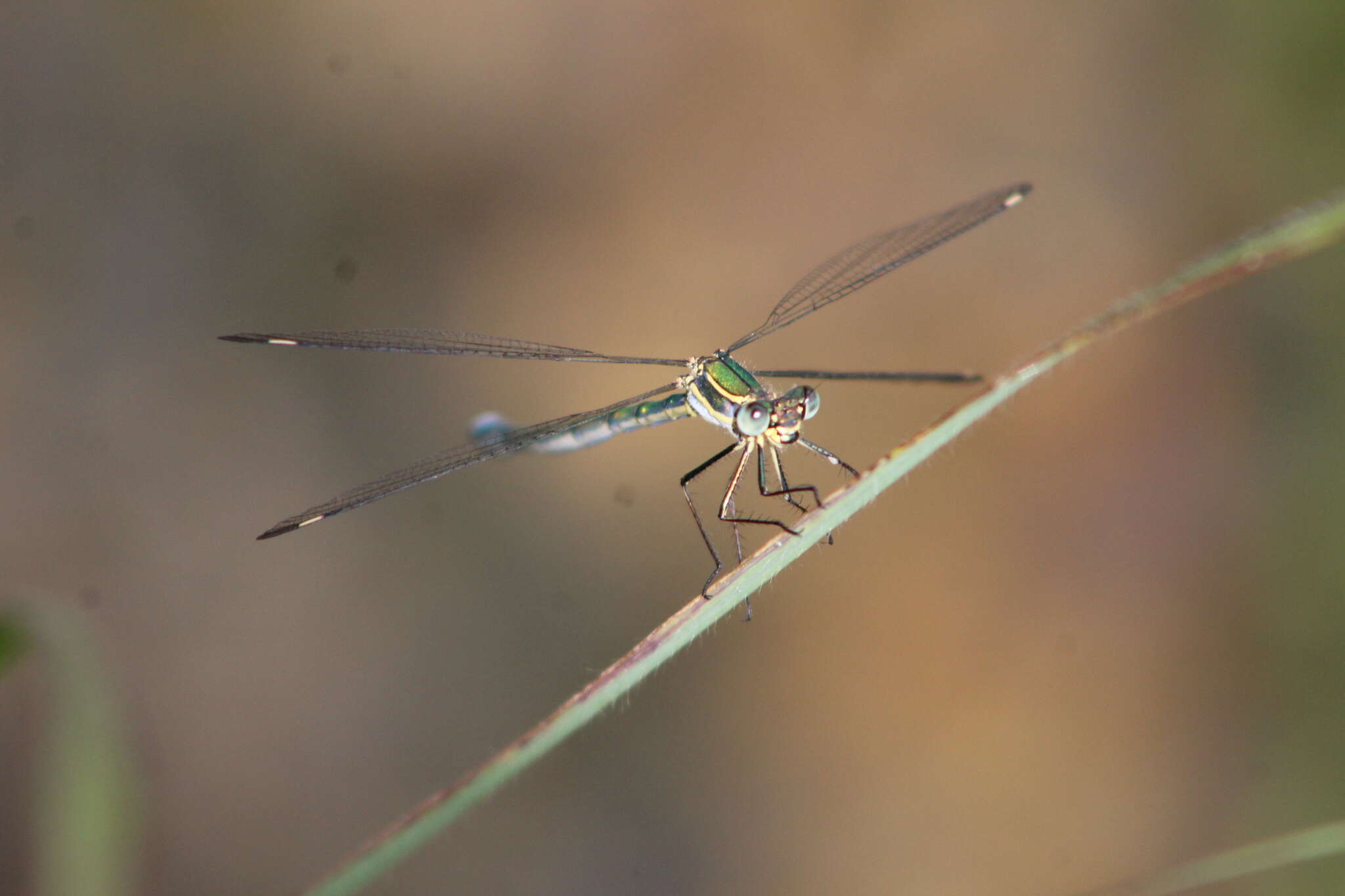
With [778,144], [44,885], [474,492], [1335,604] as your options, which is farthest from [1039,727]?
[44,885]

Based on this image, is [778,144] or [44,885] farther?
[778,144]

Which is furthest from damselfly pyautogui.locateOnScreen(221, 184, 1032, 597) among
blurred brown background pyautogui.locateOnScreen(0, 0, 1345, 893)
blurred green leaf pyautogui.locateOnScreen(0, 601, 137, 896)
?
blurred brown background pyautogui.locateOnScreen(0, 0, 1345, 893)

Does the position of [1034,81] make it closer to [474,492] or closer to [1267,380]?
[1267,380]

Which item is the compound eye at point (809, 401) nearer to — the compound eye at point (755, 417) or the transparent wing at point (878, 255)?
the compound eye at point (755, 417)

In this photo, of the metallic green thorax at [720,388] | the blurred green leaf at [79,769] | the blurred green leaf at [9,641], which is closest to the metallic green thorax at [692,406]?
the metallic green thorax at [720,388]

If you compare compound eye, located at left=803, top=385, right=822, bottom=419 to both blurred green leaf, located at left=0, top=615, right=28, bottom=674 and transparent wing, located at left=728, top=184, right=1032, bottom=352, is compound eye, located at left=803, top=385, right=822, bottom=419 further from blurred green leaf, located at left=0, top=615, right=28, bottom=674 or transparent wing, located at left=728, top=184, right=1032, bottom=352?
blurred green leaf, located at left=0, top=615, right=28, bottom=674

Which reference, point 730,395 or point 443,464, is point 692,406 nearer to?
point 730,395

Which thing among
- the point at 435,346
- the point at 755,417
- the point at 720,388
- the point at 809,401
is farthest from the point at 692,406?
the point at 435,346
